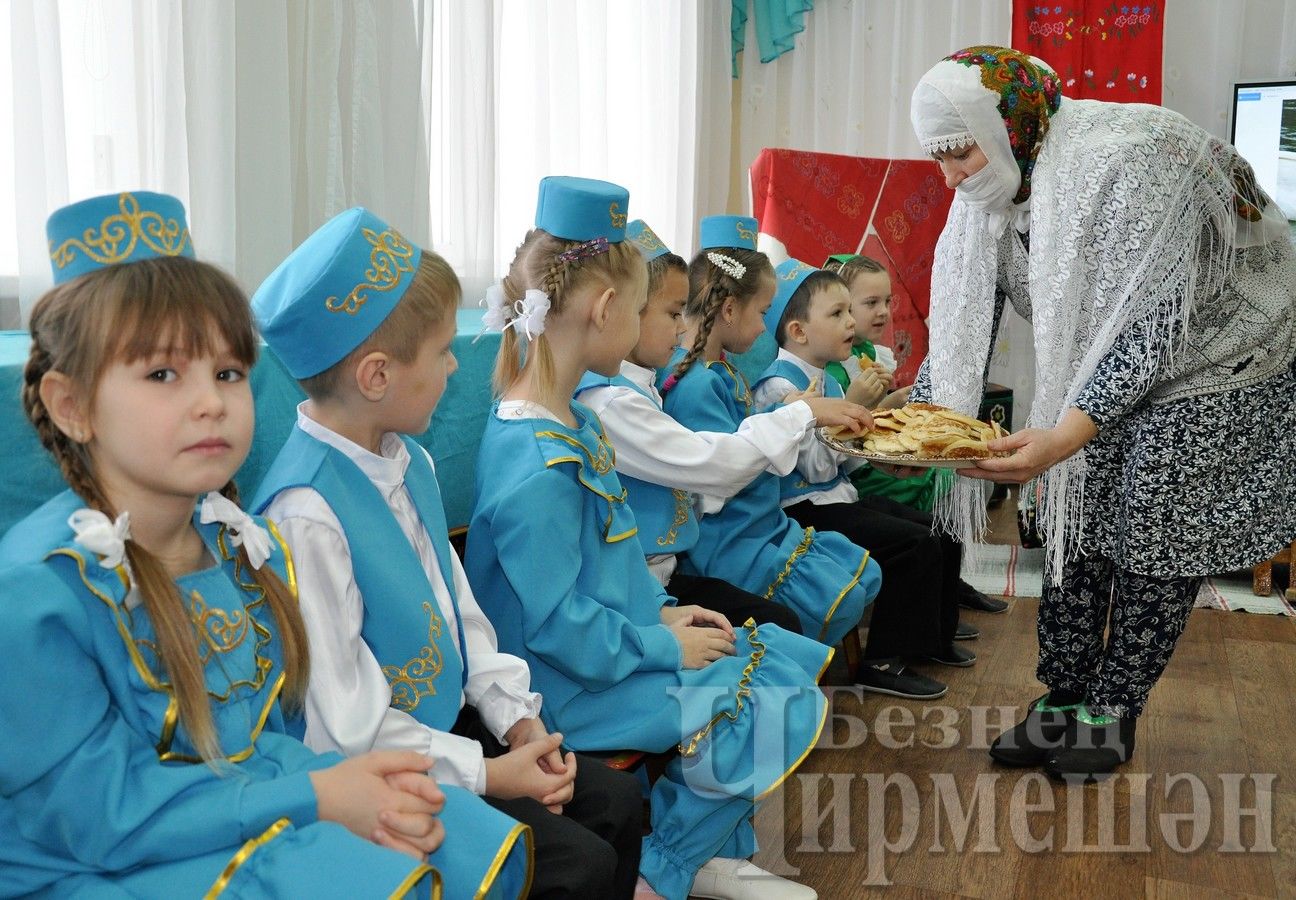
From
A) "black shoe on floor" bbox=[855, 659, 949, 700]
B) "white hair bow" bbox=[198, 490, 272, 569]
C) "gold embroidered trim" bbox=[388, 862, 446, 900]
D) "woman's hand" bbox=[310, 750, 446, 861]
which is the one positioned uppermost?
"white hair bow" bbox=[198, 490, 272, 569]

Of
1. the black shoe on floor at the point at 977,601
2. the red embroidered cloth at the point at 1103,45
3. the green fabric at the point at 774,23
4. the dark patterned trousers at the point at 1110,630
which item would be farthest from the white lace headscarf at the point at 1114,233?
the green fabric at the point at 774,23

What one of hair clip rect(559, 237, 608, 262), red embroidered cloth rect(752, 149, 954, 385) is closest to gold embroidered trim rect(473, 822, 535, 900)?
hair clip rect(559, 237, 608, 262)

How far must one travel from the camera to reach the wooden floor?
1.82 metres

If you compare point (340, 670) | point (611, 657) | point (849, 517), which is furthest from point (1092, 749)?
point (340, 670)

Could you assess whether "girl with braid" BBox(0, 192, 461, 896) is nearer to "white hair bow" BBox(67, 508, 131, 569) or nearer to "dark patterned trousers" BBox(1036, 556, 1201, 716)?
"white hair bow" BBox(67, 508, 131, 569)

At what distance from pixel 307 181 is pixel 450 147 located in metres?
0.57

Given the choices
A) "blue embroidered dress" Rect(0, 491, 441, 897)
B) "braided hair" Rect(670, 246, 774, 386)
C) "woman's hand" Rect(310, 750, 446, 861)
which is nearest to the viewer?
"blue embroidered dress" Rect(0, 491, 441, 897)

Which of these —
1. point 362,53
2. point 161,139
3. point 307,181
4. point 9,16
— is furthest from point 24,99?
point 362,53

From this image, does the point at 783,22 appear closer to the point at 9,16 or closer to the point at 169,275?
the point at 9,16

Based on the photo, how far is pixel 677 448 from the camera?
6.44 ft

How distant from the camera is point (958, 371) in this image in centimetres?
229

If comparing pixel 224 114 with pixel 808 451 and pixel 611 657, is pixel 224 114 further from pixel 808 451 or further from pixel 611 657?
pixel 808 451

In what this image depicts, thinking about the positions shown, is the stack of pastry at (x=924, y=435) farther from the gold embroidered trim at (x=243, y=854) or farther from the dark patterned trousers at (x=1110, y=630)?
the gold embroidered trim at (x=243, y=854)

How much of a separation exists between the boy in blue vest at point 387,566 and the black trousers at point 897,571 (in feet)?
4.51
